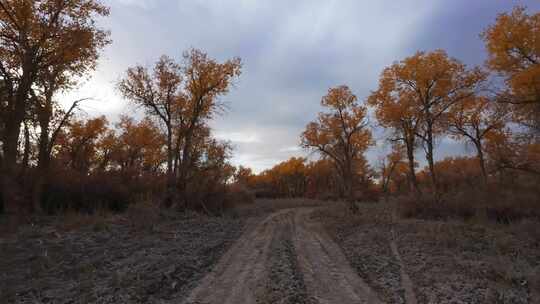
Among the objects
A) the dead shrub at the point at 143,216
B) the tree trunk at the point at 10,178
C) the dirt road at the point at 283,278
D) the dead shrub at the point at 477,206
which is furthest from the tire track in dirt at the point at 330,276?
the tree trunk at the point at 10,178

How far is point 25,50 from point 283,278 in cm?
1345

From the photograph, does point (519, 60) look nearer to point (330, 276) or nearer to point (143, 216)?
point (330, 276)

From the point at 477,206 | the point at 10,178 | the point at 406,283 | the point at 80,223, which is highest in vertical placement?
the point at 10,178

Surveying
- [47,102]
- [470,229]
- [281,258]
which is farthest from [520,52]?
[47,102]

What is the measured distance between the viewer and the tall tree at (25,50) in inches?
423

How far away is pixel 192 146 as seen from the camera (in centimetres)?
2327

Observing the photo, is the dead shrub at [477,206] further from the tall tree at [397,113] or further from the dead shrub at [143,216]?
the dead shrub at [143,216]

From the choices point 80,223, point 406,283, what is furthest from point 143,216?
point 406,283

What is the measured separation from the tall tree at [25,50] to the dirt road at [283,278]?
921 centimetres

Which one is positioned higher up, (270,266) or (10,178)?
(10,178)

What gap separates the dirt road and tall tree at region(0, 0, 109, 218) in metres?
9.21

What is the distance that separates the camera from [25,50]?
37.8ft

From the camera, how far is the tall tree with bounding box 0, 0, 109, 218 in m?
10.7

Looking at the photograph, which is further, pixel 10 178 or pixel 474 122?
pixel 474 122
